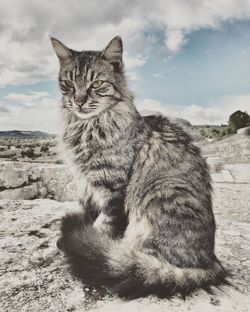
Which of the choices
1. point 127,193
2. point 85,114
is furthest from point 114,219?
point 85,114

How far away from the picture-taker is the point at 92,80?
2.62m

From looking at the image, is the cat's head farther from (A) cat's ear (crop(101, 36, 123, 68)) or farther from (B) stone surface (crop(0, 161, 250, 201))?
(B) stone surface (crop(0, 161, 250, 201))

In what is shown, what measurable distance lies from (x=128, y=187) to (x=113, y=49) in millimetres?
1056

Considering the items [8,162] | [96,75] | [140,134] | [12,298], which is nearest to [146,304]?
[12,298]

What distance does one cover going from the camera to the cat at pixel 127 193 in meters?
1.94

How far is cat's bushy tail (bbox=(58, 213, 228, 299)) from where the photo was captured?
184cm

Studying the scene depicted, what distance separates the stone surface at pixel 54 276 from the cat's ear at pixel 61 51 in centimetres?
129

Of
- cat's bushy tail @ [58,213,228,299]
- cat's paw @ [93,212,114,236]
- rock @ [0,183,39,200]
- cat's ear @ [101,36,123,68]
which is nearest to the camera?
cat's bushy tail @ [58,213,228,299]

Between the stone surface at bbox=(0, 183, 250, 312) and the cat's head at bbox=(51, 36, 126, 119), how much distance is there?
3.17ft

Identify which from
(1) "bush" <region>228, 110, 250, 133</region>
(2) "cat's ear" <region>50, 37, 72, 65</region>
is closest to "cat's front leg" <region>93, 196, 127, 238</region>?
(2) "cat's ear" <region>50, 37, 72, 65</region>

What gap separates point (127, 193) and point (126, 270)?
1.72 feet

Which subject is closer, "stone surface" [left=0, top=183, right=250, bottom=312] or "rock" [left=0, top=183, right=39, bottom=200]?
"stone surface" [left=0, top=183, right=250, bottom=312]

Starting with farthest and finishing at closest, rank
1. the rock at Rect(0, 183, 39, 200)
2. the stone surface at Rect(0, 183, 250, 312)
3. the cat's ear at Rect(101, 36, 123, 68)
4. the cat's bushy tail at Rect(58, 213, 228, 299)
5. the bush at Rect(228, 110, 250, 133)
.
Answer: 1. the bush at Rect(228, 110, 250, 133)
2. the rock at Rect(0, 183, 39, 200)
3. the cat's ear at Rect(101, 36, 123, 68)
4. the cat's bushy tail at Rect(58, 213, 228, 299)
5. the stone surface at Rect(0, 183, 250, 312)

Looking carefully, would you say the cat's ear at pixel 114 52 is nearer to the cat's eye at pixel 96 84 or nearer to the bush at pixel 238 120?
the cat's eye at pixel 96 84
